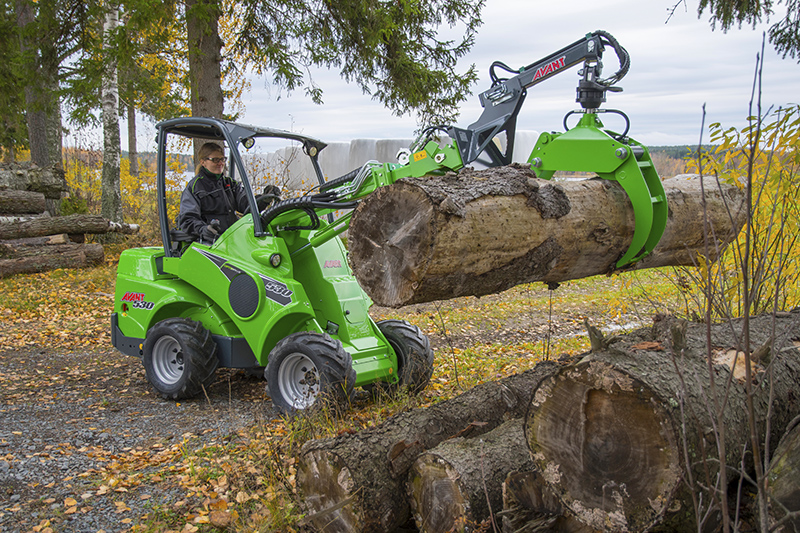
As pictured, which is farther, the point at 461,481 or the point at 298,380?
the point at 298,380

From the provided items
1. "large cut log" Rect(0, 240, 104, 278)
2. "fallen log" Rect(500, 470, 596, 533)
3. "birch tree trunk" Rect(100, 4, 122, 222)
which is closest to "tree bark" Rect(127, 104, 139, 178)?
"birch tree trunk" Rect(100, 4, 122, 222)

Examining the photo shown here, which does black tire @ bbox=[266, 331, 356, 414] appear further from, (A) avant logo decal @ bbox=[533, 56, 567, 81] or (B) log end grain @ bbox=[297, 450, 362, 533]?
(A) avant logo decal @ bbox=[533, 56, 567, 81]

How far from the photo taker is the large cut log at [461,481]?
114 inches

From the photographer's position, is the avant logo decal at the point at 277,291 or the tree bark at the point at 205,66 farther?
the tree bark at the point at 205,66

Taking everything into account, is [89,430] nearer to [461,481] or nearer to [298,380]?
[298,380]

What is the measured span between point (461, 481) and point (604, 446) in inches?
29.6

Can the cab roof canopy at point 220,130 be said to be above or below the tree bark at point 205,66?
below

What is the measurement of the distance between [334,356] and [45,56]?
1091 centimetres

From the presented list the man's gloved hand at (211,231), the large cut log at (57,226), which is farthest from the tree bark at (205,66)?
the man's gloved hand at (211,231)

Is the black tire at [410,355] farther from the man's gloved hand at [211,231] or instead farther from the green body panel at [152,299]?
the man's gloved hand at [211,231]

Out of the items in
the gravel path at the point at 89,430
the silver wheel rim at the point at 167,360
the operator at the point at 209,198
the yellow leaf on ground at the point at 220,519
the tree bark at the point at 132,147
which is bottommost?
the gravel path at the point at 89,430

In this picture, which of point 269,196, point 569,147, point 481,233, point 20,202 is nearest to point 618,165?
point 569,147

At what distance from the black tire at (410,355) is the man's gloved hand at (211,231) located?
176 centimetres

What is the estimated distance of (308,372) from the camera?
4863 mm
